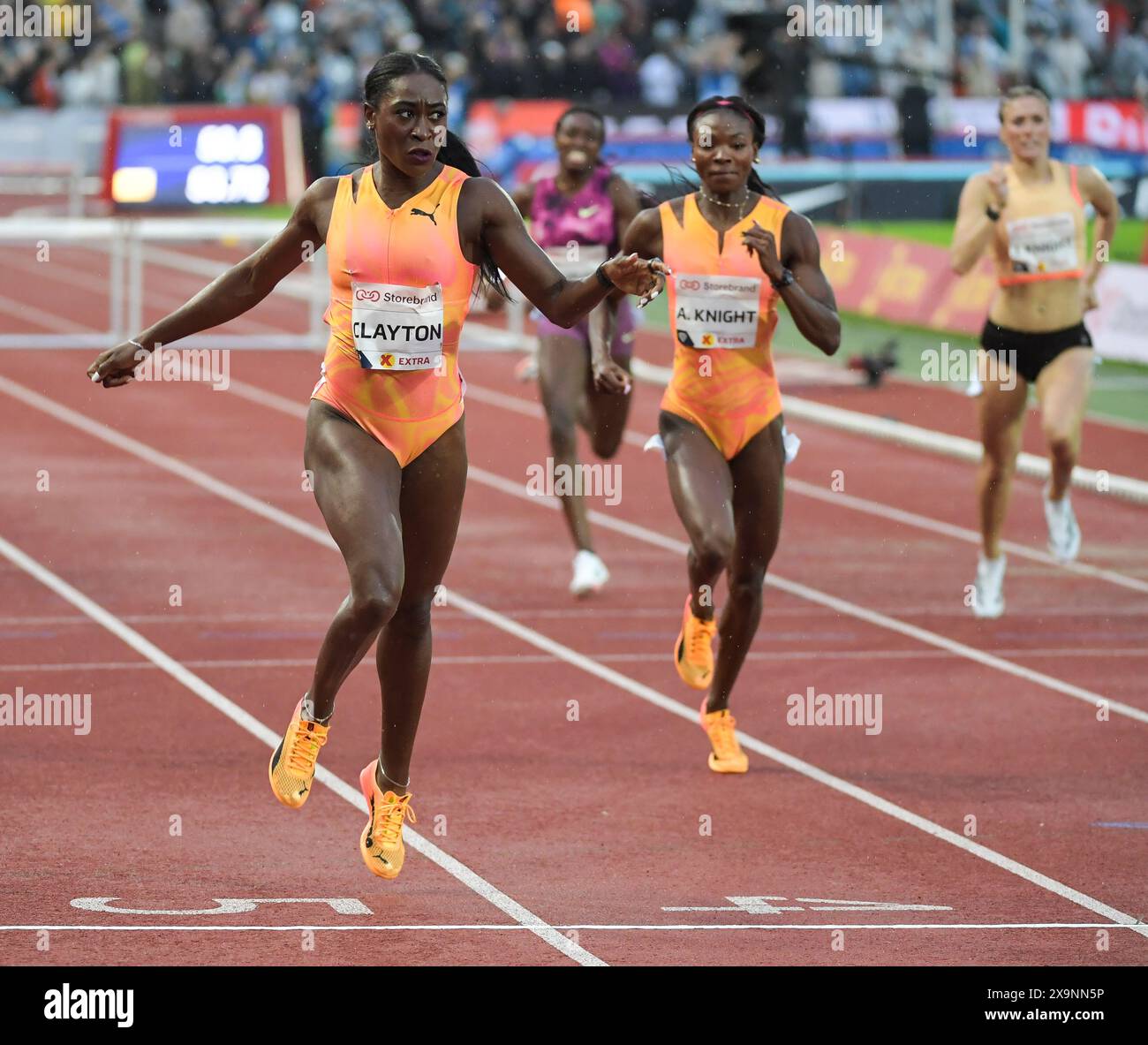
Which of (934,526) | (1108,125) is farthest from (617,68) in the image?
(934,526)

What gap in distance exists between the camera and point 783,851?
702cm

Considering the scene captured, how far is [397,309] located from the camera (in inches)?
243

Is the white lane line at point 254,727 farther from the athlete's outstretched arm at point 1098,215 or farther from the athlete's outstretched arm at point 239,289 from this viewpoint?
the athlete's outstretched arm at point 1098,215

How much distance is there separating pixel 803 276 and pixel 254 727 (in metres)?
2.77

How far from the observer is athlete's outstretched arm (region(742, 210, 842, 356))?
7.27 m

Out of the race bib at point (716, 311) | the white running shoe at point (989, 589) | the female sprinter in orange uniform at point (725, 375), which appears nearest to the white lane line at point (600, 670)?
the female sprinter in orange uniform at point (725, 375)

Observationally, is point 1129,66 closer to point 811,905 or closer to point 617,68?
point 617,68

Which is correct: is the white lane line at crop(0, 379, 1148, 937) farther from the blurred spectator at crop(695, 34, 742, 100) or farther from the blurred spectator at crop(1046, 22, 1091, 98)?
the blurred spectator at crop(1046, 22, 1091, 98)

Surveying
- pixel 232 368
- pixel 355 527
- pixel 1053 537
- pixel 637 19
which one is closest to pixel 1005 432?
pixel 1053 537

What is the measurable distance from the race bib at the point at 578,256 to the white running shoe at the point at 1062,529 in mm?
2588

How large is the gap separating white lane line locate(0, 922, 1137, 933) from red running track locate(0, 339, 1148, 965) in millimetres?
14

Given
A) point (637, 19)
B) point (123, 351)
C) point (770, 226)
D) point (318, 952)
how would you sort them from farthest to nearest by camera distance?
point (637, 19)
point (770, 226)
point (123, 351)
point (318, 952)

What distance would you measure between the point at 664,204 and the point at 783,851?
236cm
